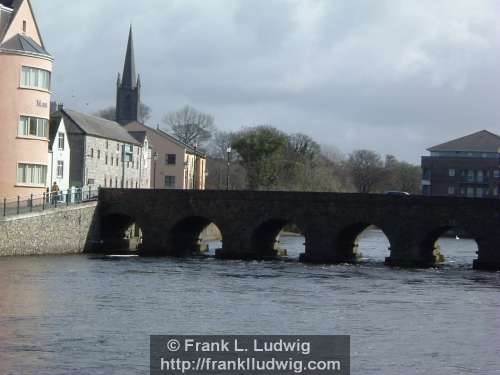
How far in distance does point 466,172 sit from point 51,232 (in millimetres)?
99080

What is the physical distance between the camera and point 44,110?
78188 millimetres

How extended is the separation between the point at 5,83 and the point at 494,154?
99.3 meters

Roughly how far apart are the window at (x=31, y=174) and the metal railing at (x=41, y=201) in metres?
1.11

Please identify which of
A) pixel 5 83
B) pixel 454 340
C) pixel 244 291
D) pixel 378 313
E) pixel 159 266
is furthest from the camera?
pixel 5 83

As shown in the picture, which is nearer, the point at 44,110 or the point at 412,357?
the point at 412,357

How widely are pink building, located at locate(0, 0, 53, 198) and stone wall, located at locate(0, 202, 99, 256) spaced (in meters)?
3.40

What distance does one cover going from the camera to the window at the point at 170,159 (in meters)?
143

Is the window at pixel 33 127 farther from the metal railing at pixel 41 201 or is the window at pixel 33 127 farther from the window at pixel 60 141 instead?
the window at pixel 60 141

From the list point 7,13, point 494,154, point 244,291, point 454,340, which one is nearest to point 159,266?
point 244,291

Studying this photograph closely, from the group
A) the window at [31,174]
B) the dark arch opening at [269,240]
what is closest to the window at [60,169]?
the window at [31,174]

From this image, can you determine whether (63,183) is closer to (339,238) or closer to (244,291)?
(339,238)

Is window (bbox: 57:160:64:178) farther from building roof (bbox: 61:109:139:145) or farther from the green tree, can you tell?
the green tree

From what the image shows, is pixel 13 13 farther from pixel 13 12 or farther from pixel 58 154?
pixel 58 154

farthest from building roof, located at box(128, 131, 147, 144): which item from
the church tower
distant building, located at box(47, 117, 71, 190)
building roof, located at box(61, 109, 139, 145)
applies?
distant building, located at box(47, 117, 71, 190)
